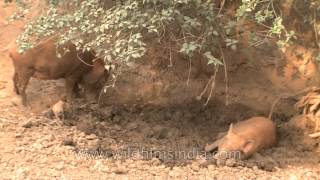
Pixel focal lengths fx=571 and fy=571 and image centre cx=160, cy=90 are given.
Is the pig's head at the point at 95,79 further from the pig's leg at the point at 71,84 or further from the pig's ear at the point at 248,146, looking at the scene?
the pig's ear at the point at 248,146

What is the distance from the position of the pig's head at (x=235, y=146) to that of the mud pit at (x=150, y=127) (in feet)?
0.51

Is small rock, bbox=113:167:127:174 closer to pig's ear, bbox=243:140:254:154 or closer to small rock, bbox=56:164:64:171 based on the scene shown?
small rock, bbox=56:164:64:171

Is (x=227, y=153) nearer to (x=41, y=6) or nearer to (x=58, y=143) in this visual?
(x=58, y=143)

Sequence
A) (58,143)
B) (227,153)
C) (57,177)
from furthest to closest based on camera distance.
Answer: (227,153) → (58,143) → (57,177)

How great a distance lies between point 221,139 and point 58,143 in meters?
1.85

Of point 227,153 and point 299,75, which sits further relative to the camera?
point 299,75

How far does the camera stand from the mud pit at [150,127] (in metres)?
5.49

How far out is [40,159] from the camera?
542 cm

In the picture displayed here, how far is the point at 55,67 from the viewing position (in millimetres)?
7227

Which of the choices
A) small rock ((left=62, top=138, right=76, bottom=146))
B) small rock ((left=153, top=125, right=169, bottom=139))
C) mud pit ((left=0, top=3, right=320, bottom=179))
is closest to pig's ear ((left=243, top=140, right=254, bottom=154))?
mud pit ((left=0, top=3, right=320, bottom=179))

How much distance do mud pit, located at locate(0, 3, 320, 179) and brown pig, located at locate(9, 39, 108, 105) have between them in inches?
9.3

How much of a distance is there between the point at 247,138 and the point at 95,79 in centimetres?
233

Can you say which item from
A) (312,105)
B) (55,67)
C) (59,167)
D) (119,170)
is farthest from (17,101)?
(312,105)

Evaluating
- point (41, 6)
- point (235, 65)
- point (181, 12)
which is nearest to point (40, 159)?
point (181, 12)
